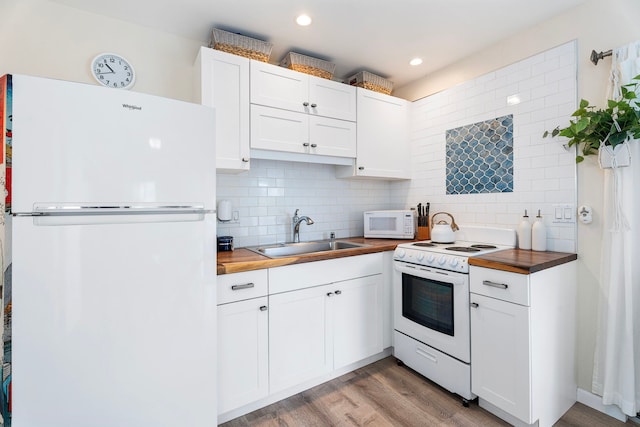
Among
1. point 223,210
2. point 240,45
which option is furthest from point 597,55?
point 223,210

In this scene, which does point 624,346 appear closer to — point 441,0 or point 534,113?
point 534,113

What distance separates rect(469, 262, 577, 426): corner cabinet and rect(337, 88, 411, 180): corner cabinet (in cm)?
128

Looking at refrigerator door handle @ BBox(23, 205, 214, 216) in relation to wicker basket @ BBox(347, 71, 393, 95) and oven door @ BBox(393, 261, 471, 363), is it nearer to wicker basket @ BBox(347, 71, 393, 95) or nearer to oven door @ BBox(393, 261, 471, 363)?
oven door @ BBox(393, 261, 471, 363)

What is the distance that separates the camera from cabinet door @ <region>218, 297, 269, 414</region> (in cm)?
170

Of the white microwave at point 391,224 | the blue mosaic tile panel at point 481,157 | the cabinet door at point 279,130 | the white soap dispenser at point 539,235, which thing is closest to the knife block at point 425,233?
the white microwave at point 391,224

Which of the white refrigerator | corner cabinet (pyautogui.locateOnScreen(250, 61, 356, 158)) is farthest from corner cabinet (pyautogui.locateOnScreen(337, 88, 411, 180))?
the white refrigerator

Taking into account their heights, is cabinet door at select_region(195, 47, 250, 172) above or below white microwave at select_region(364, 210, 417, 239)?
above

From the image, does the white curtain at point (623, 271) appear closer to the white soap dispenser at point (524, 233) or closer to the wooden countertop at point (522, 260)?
the wooden countertop at point (522, 260)

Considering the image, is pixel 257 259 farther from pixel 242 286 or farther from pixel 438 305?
pixel 438 305

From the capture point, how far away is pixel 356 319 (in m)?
2.23

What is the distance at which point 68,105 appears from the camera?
1.19m

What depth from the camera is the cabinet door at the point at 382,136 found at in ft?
8.68

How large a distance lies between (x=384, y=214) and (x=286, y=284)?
4.24 ft

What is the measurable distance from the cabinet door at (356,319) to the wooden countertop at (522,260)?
2.59ft
